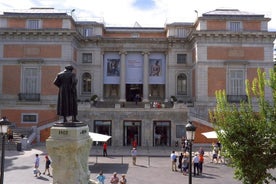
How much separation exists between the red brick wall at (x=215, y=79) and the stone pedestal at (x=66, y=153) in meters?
29.3

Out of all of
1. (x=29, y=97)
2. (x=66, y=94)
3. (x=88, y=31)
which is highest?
(x=88, y=31)

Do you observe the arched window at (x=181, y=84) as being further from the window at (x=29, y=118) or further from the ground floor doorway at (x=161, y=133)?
the window at (x=29, y=118)

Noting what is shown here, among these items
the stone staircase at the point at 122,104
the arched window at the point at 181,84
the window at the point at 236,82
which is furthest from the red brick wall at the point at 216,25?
the stone staircase at the point at 122,104

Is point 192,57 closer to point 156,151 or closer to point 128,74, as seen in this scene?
point 128,74

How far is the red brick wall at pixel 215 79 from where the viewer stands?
38.8 meters

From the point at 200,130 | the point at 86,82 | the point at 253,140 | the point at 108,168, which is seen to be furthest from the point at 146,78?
the point at 253,140

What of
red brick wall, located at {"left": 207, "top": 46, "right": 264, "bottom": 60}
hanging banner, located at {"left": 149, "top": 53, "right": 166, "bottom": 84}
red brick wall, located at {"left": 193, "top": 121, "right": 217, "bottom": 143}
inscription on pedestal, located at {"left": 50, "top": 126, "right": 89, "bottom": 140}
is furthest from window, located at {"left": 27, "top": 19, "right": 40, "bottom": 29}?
inscription on pedestal, located at {"left": 50, "top": 126, "right": 89, "bottom": 140}

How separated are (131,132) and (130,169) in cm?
1298

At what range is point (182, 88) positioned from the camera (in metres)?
44.3

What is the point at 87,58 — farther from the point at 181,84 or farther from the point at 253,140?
the point at 253,140

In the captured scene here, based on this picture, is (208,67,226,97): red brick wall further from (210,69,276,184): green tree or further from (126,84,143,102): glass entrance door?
(210,69,276,184): green tree

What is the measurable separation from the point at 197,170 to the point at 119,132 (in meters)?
14.5

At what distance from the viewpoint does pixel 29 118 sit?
38594 millimetres

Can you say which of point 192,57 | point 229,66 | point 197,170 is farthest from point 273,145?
point 192,57
